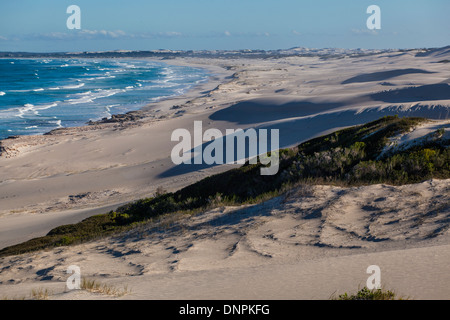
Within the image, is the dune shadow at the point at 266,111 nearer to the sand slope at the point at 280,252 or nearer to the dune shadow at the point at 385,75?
Result: the dune shadow at the point at 385,75

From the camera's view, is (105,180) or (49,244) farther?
(105,180)

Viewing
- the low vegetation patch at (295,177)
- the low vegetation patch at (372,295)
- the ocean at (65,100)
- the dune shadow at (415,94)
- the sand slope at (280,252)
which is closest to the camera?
the low vegetation patch at (372,295)

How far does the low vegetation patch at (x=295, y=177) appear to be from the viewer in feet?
25.2

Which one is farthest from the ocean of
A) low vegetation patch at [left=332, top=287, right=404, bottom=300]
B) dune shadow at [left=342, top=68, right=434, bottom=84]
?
low vegetation patch at [left=332, top=287, right=404, bottom=300]

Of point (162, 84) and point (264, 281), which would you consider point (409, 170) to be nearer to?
point (264, 281)

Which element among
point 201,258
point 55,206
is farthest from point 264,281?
point 55,206

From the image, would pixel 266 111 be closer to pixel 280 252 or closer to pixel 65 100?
pixel 280 252

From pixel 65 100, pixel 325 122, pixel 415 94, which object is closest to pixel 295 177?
pixel 325 122

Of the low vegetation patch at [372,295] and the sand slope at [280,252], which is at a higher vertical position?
the low vegetation patch at [372,295]

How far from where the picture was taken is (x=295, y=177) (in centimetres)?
886

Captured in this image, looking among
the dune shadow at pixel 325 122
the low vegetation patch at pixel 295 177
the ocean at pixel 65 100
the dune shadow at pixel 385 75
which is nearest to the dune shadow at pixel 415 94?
the dune shadow at pixel 325 122

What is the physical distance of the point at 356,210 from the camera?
641 centimetres

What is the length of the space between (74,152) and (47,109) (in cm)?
1870

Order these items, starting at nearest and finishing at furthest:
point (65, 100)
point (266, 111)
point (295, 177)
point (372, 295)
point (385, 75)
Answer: point (372, 295)
point (295, 177)
point (266, 111)
point (385, 75)
point (65, 100)
